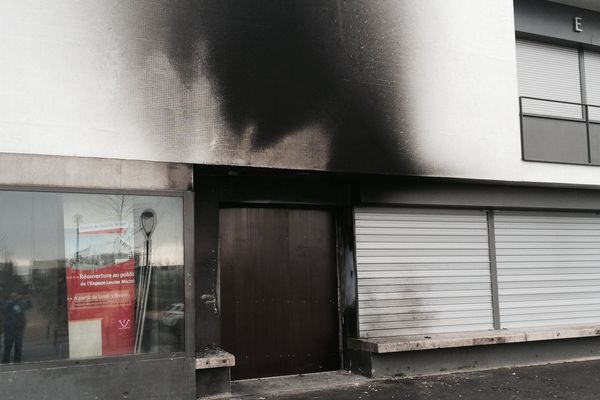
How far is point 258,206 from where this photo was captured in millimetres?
9141

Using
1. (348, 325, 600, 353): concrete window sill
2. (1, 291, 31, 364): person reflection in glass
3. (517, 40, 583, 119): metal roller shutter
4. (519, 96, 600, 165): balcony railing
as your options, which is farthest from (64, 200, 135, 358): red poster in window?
(517, 40, 583, 119): metal roller shutter

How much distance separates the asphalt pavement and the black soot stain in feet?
10.4

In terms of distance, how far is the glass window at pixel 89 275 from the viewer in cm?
661

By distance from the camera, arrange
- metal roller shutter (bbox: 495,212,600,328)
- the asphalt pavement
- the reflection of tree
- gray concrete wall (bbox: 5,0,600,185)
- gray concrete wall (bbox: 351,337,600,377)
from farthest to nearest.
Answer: metal roller shutter (bbox: 495,212,600,328) → gray concrete wall (bbox: 351,337,600,377) → the asphalt pavement → the reflection of tree → gray concrete wall (bbox: 5,0,600,185)

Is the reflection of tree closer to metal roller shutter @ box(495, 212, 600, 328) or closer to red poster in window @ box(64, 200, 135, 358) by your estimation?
red poster in window @ box(64, 200, 135, 358)

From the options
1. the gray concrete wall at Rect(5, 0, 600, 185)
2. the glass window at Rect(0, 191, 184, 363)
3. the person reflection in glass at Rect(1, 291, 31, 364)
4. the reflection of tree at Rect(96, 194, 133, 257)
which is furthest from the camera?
the reflection of tree at Rect(96, 194, 133, 257)

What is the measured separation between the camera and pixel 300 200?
30.3 feet

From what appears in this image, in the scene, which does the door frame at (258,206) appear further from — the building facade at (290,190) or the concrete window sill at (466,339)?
the concrete window sill at (466,339)

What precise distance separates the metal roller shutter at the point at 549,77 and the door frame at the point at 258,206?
4117 millimetres

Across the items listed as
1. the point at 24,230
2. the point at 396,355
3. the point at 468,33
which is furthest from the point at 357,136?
the point at 24,230

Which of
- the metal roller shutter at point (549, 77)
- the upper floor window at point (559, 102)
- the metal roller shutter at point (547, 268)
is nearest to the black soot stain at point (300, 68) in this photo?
the upper floor window at point (559, 102)

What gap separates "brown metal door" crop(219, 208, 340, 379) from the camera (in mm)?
8922

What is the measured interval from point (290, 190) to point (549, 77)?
5.71 meters

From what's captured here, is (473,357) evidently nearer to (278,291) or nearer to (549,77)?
(278,291)
